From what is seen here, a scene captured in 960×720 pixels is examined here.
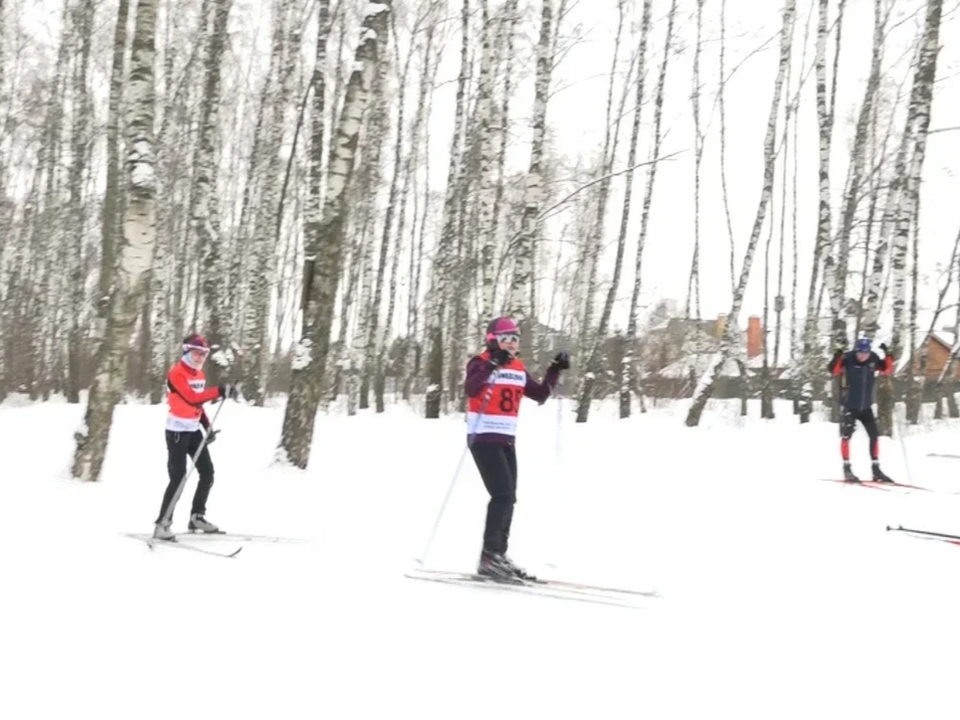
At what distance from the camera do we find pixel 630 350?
73.0 feet

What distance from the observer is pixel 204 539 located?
23.5ft

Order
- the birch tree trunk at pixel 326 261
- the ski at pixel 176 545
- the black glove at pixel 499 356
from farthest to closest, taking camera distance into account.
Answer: the birch tree trunk at pixel 326 261
the ski at pixel 176 545
the black glove at pixel 499 356

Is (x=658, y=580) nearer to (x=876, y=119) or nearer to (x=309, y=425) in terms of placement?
(x=309, y=425)

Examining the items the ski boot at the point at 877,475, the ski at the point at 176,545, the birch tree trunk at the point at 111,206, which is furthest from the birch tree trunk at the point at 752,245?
the ski at the point at 176,545

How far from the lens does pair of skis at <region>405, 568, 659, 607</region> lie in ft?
→ 18.3

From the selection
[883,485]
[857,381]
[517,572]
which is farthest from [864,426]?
[517,572]

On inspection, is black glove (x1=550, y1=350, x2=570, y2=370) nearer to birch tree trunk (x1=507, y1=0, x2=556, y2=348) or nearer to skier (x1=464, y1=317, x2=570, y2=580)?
skier (x1=464, y1=317, x2=570, y2=580)

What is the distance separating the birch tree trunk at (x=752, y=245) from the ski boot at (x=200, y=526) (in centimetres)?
1364

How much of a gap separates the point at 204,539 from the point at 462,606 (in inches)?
112

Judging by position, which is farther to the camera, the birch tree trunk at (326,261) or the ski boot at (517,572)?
the birch tree trunk at (326,261)

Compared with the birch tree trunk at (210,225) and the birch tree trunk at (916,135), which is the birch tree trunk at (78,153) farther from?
the birch tree trunk at (916,135)

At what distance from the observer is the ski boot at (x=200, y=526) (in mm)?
7391

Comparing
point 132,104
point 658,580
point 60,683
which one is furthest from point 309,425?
point 60,683

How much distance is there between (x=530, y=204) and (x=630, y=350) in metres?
8.85
